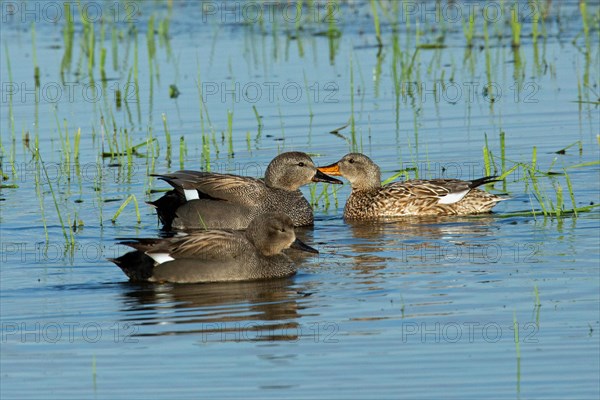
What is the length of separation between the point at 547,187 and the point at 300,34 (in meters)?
8.72

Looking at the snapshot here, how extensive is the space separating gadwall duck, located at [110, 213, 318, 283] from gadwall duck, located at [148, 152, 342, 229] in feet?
7.18

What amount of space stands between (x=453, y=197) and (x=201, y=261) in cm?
339

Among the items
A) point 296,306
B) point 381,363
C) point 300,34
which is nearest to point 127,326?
point 296,306

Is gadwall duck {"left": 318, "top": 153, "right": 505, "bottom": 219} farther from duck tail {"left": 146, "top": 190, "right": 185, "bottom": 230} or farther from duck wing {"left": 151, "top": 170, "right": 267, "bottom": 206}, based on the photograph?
duck tail {"left": 146, "top": 190, "right": 185, "bottom": 230}

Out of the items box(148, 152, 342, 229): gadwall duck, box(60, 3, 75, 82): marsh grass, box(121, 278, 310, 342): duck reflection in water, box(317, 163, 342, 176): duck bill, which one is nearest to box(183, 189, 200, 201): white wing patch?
box(148, 152, 342, 229): gadwall duck

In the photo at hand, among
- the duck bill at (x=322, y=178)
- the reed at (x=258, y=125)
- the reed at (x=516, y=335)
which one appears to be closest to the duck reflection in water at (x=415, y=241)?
the duck bill at (x=322, y=178)

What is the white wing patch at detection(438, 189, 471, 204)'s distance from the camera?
12516 millimetres

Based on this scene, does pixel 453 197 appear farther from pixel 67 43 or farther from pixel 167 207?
pixel 67 43

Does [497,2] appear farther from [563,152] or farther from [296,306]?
[296,306]

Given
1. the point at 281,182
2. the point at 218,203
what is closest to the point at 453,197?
the point at 281,182

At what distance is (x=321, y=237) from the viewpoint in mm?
11992

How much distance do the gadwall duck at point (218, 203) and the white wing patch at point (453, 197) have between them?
1259 mm

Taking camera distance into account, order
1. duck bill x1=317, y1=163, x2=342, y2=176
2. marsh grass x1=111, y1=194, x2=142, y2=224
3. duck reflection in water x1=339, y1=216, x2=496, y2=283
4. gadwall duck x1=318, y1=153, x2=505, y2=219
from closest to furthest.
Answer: duck reflection in water x1=339, y1=216, x2=496, y2=283
marsh grass x1=111, y1=194, x2=142, y2=224
gadwall duck x1=318, y1=153, x2=505, y2=219
duck bill x1=317, y1=163, x2=342, y2=176

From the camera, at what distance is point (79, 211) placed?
1253 centimetres
